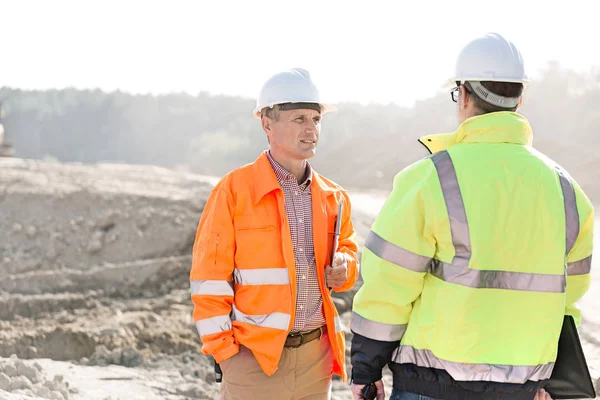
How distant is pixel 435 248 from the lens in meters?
2.20

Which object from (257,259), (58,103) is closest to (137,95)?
(58,103)

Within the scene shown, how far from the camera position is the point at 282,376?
2.87m

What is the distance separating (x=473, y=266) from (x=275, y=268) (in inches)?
39.1

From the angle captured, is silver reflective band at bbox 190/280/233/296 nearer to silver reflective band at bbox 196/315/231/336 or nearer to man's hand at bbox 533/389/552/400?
silver reflective band at bbox 196/315/231/336

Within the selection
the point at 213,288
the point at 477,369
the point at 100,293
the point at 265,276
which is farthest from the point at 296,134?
the point at 100,293

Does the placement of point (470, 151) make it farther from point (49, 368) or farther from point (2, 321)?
point (2, 321)

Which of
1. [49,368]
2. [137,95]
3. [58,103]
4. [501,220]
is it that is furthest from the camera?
[137,95]

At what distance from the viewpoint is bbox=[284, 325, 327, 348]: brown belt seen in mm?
2908

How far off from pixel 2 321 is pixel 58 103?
164 feet

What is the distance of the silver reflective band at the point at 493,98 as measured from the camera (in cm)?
229

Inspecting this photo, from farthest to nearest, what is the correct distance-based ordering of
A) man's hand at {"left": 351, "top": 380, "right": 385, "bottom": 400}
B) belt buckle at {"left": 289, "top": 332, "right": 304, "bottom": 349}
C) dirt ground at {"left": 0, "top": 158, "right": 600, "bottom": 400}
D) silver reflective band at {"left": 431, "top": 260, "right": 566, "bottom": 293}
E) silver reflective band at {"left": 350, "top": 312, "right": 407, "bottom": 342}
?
dirt ground at {"left": 0, "top": 158, "right": 600, "bottom": 400}
belt buckle at {"left": 289, "top": 332, "right": 304, "bottom": 349}
man's hand at {"left": 351, "top": 380, "right": 385, "bottom": 400}
silver reflective band at {"left": 350, "top": 312, "right": 407, "bottom": 342}
silver reflective band at {"left": 431, "top": 260, "right": 566, "bottom": 293}

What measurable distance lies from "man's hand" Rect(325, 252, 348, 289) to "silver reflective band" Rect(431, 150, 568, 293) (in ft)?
2.80

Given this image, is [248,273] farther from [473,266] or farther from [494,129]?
[494,129]

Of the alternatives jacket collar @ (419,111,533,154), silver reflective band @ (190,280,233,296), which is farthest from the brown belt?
jacket collar @ (419,111,533,154)
